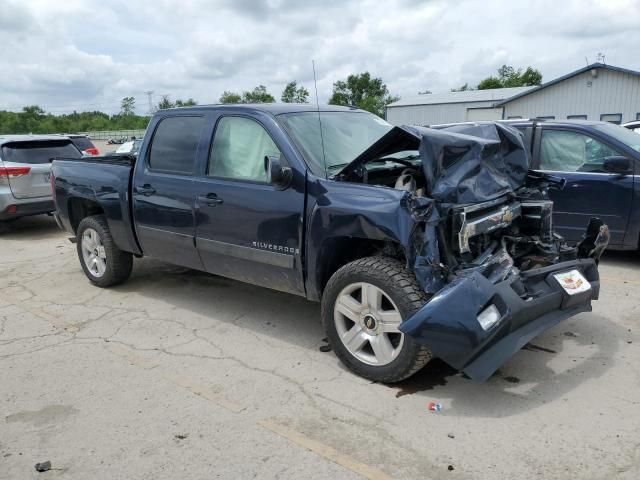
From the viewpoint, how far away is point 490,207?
3795mm

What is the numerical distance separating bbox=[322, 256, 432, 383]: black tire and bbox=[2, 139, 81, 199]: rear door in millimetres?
7342

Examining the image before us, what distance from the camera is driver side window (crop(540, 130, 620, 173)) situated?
6209mm

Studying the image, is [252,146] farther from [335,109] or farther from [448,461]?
[448,461]

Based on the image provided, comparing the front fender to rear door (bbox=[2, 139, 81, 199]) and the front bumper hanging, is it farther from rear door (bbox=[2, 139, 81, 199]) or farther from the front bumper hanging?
rear door (bbox=[2, 139, 81, 199])

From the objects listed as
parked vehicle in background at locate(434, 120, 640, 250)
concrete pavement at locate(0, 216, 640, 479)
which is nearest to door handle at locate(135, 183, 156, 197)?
concrete pavement at locate(0, 216, 640, 479)

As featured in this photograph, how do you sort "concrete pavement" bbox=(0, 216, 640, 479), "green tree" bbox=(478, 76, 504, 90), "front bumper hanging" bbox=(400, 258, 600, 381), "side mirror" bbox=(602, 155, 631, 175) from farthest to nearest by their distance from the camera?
"green tree" bbox=(478, 76, 504, 90)
"side mirror" bbox=(602, 155, 631, 175)
"front bumper hanging" bbox=(400, 258, 600, 381)
"concrete pavement" bbox=(0, 216, 640, 479)

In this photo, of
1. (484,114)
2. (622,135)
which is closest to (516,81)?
(484,114)

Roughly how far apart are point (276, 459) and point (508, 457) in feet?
3.95

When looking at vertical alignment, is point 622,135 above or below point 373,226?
above

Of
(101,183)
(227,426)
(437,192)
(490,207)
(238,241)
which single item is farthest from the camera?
(101,183)

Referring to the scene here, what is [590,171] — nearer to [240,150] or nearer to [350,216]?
[350,216]

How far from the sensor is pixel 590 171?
6191 mm

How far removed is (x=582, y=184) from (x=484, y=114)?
89.0 feet

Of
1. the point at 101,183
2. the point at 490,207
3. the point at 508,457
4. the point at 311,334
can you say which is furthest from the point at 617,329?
the point at 101,183
